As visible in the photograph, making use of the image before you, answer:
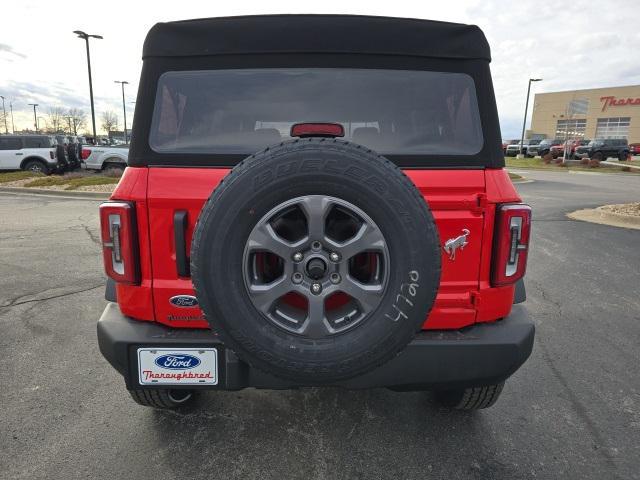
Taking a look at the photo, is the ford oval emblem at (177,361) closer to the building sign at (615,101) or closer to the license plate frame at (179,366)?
the license plate frame at (179,366)

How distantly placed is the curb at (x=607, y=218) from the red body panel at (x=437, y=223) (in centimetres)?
860

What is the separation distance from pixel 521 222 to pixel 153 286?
1765 millimetres

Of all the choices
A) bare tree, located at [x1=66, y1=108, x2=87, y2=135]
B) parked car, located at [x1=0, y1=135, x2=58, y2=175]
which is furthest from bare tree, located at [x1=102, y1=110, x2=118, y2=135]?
parked car, located at [x1=0, y1=135, x2=58, y2=175]

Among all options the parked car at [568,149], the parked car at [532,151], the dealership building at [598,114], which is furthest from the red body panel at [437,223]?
the dealership building at [598,114]

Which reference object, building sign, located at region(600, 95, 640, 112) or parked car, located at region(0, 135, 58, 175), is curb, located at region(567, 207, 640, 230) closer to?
parked car, located at region(0, 135, 58, 175)

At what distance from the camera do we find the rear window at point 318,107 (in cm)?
212

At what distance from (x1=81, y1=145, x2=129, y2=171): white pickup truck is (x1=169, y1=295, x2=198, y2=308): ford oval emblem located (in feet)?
56.8

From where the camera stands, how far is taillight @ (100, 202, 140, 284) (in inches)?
78.9

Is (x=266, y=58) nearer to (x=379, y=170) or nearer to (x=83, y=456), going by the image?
(x=379, y=170)

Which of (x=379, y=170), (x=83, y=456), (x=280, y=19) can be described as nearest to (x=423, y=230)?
(x=379, y=170)

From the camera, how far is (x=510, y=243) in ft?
6.85

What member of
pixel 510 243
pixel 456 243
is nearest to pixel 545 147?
pixel 510 243

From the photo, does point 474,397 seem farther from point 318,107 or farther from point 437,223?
point 318,107

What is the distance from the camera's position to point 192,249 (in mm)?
1767
